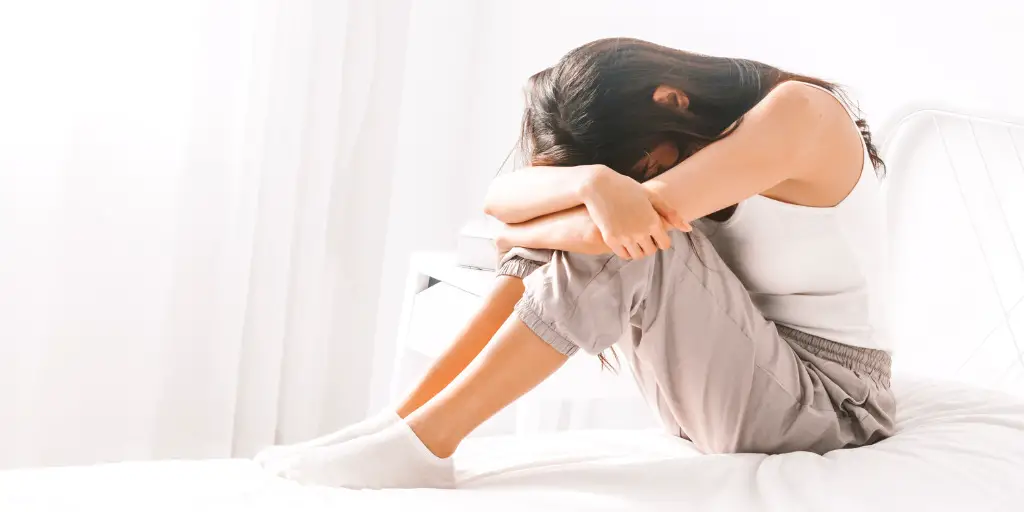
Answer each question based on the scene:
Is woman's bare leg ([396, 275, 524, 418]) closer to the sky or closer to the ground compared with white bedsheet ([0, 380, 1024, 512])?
closer to the sky

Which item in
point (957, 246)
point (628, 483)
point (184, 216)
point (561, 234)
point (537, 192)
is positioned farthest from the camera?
point (184, 216)

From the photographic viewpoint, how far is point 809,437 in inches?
38.9

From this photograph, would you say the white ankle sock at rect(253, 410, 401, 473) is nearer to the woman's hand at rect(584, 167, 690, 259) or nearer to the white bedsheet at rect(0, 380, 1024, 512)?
the white bedsheet at rect(0, 380, 1024, 512)

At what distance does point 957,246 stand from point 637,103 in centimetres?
68

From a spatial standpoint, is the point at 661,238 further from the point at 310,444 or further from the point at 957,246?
the point at 957,246

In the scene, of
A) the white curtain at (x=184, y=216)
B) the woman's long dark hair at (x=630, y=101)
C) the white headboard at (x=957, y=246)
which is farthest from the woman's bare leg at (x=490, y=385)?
the white curtain at (x=184, y=216)

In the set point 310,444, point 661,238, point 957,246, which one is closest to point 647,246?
point 661,238

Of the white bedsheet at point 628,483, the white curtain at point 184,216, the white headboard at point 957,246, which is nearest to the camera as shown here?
the white bedsheet at point 628,483

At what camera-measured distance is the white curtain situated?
173 centimetres

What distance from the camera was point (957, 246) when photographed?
1415 millimetres

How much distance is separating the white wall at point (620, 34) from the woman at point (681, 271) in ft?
1.40

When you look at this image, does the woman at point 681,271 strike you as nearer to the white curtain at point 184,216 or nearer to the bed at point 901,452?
the bed at point 901,452

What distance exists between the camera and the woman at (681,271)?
87cm

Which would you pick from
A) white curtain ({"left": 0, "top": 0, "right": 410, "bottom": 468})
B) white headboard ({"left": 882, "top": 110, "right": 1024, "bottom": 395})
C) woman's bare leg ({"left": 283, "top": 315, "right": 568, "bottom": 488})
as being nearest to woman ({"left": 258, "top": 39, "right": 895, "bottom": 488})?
woman's bare leg ({"left": 283, "top": 315, "right": 568, "bottom": 488})
